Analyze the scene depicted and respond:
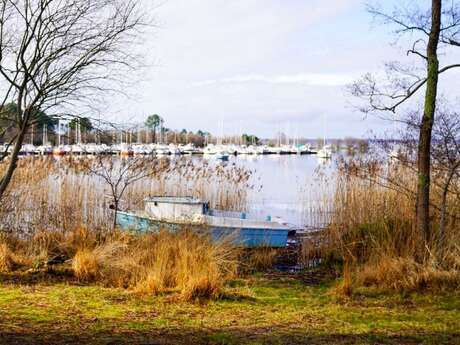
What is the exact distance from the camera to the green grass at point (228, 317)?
5359 mm

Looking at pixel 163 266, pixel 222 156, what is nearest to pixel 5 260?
pixel 163 266

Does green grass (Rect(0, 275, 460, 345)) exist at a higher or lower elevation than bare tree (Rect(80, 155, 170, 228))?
lower

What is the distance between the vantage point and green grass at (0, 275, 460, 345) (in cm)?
536

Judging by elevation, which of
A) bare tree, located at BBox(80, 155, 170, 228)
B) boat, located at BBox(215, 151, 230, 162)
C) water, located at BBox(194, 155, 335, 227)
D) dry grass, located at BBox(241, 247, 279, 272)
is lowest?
dry grass, located at BBox(241, 247, 279, 272)

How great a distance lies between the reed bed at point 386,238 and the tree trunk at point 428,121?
17.5 inches

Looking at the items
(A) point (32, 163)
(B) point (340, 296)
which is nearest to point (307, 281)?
(B) point (340, 296)

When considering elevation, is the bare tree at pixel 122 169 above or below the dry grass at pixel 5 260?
above

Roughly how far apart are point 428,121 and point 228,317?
4278 mm

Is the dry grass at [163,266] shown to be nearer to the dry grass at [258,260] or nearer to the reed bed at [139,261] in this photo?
the reed bed at [139,261]

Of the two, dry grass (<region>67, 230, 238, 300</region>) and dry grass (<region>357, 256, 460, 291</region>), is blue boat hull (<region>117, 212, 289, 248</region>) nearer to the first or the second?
dry grass (<region>67, 230, 238, 300</region>)

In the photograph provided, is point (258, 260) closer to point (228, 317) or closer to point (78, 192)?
point (228, 317)

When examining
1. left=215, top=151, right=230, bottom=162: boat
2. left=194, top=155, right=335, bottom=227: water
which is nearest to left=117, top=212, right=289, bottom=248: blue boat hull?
left=194, top=155, right=335, bottom=227: water

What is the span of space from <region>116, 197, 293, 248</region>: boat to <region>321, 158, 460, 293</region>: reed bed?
56.1 inches

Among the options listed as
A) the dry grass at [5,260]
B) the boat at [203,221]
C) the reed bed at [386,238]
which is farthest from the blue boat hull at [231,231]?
the dry grass at [5,260]
